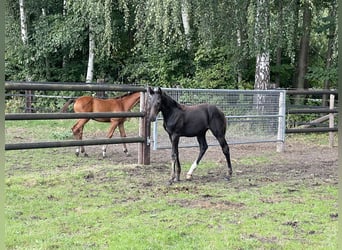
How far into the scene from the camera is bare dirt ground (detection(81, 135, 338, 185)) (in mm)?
6055

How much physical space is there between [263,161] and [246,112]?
50.0 inches

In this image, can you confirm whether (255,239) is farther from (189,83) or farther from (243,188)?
(189,83)

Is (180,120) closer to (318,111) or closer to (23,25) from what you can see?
(318,111)

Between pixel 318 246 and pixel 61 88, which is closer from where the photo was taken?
pixel 318 246

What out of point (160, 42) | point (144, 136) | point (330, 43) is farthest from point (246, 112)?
point (160, 42)

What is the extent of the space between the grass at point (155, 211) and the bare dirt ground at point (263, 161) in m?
0.25

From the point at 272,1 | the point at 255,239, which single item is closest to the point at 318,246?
the point at 255,239

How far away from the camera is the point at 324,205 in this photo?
14.6 feet

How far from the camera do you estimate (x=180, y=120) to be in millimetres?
5625

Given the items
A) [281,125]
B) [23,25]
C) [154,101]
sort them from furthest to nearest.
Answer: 1. [23,25]
2. [281,125]
3. [154,101]

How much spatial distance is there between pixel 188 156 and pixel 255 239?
4.54 metres

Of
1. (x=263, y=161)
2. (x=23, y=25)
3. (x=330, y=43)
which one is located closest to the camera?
(x=263, y=161)

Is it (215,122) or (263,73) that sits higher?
(263,73)

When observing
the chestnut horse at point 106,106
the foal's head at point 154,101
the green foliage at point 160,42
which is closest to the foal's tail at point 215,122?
the foal's head at point 154,101
